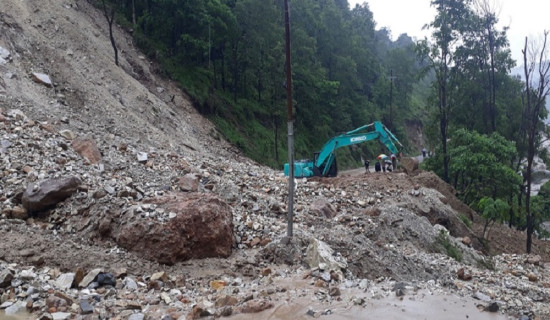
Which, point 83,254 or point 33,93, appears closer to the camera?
point 83,254

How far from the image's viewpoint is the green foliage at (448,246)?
10.8m

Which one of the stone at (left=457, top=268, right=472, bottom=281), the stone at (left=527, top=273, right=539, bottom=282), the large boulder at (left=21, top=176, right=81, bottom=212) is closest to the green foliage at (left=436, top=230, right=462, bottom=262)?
the stone at (left=527, top=273, right=539, bottom=282)

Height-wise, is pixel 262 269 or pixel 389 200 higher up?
pixel 389 200

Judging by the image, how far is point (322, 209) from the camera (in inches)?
455

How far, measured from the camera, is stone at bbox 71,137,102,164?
1078cm

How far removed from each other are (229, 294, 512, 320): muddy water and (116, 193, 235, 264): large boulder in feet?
8.20

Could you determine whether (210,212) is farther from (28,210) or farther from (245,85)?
(245,85)

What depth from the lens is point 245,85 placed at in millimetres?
29922

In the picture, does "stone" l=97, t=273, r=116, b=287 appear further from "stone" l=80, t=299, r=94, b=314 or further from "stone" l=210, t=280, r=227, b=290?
"stone" l=210, t=280, r=227, b=290

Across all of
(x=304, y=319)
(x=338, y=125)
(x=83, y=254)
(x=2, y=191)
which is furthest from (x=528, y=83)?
(x=338, y=125)

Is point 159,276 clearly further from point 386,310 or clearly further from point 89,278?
point 386,310

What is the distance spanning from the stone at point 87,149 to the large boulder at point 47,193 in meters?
1.84

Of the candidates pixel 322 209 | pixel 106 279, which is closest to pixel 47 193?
pixel 106 279

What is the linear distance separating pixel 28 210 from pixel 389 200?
9.46 metres
